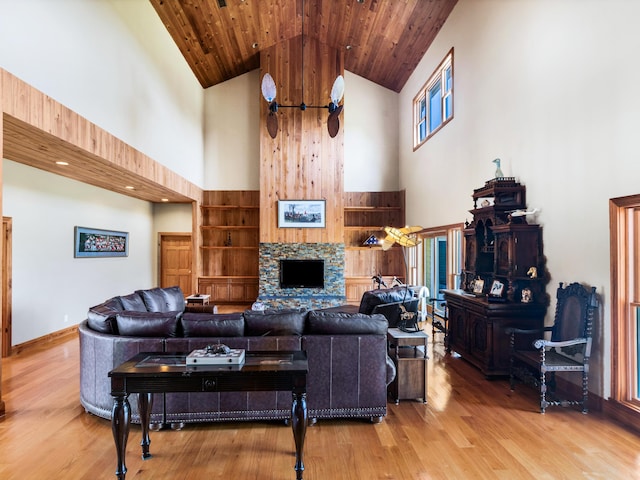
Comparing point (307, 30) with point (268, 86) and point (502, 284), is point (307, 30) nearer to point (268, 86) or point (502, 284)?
point (268, 86)

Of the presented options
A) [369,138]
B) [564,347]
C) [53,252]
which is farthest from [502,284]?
[53,252]

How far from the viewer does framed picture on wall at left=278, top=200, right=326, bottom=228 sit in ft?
29.1

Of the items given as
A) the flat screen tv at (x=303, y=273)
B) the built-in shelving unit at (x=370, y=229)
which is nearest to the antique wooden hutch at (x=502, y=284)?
the flat screen tv at (x=303, y=273)

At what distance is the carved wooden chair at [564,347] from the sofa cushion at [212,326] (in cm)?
268

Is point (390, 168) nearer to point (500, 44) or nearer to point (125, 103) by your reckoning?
point (500, 44)

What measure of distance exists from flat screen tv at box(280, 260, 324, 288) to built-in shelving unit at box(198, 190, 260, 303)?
3.05ft

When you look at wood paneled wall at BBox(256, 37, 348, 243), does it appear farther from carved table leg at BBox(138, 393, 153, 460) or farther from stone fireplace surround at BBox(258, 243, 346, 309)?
carved table leg at BBox(138, 393, 153, 460)

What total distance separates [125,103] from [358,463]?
215 inches

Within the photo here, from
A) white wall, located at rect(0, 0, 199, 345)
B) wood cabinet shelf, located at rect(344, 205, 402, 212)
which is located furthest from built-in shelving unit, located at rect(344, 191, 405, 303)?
white wall, located at rect(0, 0, 199, 345)

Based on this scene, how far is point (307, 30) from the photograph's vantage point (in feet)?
27.9

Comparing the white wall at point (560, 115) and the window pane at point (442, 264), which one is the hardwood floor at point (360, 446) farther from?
the window pane at point (442, 264)

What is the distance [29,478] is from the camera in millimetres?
2338

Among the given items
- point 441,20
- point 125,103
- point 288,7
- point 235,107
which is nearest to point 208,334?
point 125,103

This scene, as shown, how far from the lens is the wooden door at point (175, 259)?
29.8 feet
